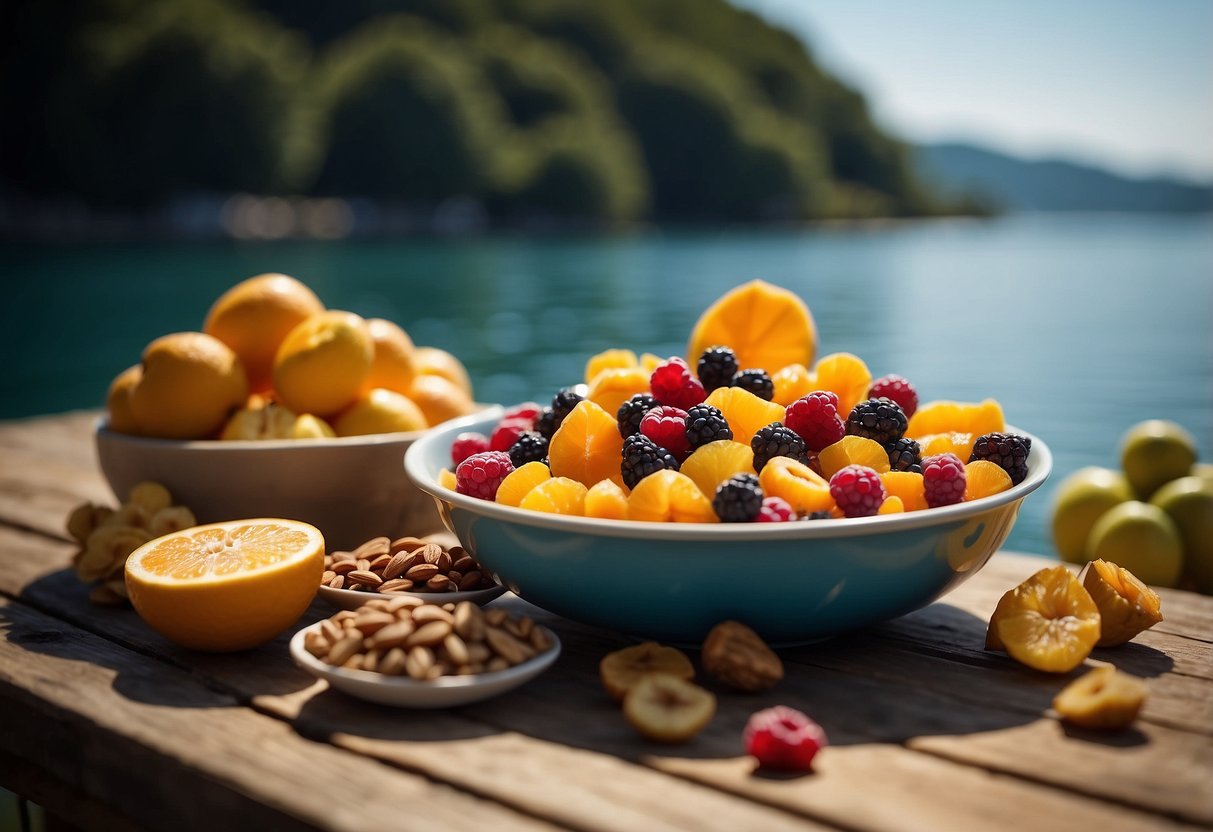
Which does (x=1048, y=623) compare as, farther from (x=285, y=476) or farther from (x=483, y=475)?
(x=285, y=476)

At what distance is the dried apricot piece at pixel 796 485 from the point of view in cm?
135

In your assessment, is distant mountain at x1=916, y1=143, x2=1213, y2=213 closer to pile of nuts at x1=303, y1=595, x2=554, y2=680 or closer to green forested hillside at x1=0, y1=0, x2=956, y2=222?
green forested hillside at x1=0, y1=0, x2=956, y2=222

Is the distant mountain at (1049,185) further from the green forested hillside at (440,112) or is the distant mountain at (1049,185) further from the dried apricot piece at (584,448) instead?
the dried apricot piece at (584,448)

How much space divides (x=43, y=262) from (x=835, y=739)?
25319 millimetres

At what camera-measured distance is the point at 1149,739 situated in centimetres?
120

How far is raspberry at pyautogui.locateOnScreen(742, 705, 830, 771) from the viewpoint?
1.11m

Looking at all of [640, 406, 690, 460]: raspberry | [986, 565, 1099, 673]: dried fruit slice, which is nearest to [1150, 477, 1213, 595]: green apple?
[986, 565, 1099, 673]: dried fruit slice

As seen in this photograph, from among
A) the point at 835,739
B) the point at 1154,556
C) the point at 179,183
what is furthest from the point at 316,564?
the point at 179,183

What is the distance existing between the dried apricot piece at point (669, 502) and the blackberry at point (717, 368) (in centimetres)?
39

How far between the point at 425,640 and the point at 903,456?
69 cm

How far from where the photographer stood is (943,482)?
141cm

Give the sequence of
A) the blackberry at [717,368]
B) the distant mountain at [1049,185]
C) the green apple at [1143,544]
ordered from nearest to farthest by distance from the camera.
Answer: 1. the blackberry at [717,368]
2. the green apple at [1143,544]
3. the distant mountain at [1049,185]

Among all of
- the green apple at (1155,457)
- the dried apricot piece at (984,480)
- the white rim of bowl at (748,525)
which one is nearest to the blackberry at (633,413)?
the white rim of bowl at (748,525)

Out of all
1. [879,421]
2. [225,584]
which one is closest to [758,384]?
[879,421]
